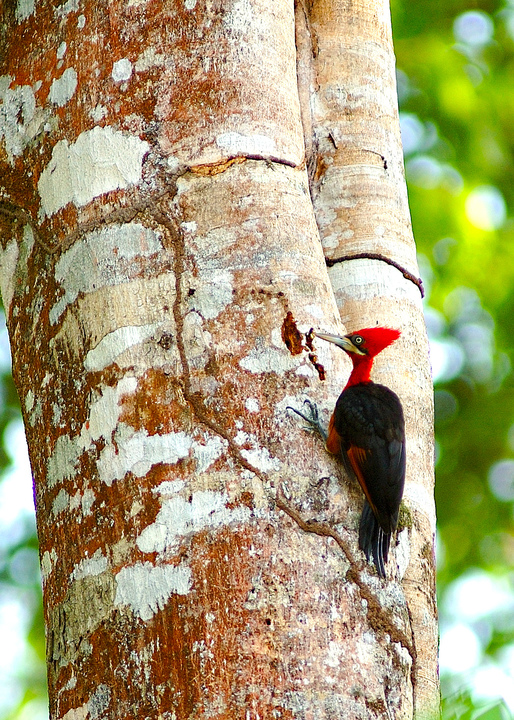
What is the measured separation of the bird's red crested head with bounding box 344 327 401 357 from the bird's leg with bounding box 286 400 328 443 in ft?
1.59

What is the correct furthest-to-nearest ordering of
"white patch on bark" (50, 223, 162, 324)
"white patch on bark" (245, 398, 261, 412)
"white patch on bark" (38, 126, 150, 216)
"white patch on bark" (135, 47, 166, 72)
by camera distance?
"white patch on bark" (135, 47, 166, 72)
"white patch on bark" (38, 126, 150, 216)
"white patch on bark" (50, 223, 162, 324)
"white patch on bark" (245, 398, 261, 412)

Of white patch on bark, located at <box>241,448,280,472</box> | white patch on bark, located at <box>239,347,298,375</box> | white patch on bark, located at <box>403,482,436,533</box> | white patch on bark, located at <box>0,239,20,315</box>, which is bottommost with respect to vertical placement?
white patch on bark, located at <box>241,448,280,472</box>

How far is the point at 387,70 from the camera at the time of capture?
318cm

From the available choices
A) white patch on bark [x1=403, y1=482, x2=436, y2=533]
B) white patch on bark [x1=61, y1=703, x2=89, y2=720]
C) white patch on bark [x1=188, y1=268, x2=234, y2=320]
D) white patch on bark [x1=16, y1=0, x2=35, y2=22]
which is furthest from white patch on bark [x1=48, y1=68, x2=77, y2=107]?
white patch on bark [x1=61, y1=703, x2=89, y2=720]

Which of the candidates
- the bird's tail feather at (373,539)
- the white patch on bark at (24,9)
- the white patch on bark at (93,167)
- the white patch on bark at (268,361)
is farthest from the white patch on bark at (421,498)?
the white patch on bark at (24,9)

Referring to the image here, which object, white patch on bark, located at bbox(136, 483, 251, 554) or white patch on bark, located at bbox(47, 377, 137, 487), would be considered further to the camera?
white patch on bark, located at bbox(47, 377, 137, 487)

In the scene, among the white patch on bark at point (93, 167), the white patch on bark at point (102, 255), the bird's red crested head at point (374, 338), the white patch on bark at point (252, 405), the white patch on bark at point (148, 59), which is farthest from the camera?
the bird's red crested head at point (374, 338)

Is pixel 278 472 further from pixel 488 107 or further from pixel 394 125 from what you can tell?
pixel 488 107

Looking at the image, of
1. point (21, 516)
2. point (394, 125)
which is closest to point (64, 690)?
point (394, 125)

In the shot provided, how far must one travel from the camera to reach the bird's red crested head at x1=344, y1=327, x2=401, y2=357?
2.59m

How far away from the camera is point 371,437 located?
247 cm

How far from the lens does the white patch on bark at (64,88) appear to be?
2396 mm

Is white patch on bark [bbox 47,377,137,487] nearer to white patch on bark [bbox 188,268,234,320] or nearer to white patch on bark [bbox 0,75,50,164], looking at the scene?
white patch on bark [bbox 188,268,234,320]

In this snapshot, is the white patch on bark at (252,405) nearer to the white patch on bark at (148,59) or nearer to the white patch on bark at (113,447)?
the white patch on bark at (113,447)
